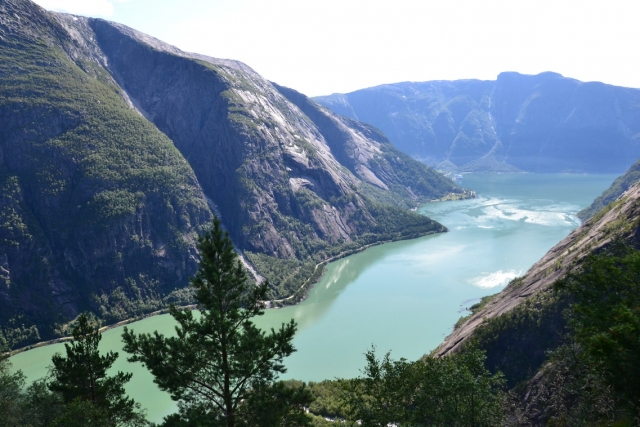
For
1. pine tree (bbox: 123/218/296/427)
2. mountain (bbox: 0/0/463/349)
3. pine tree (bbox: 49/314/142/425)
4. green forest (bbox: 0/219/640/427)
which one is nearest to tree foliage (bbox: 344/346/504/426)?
green forest (bbox: 0/219/640/427)

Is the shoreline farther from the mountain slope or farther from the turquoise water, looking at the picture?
the mountain slope

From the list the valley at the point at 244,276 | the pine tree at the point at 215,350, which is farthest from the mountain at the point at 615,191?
the pine tree at the point at 215,350

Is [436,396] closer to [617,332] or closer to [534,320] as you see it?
[617,332]

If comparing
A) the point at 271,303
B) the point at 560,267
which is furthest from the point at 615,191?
the point at 271,303

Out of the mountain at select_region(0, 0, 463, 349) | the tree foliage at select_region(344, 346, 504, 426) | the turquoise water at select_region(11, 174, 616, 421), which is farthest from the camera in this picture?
the mountain at select_region(0, 0, 463, 349)

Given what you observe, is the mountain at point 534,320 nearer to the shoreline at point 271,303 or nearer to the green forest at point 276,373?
the green forest at point 276,373

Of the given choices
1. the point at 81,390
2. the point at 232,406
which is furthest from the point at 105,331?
the point at 232,406
